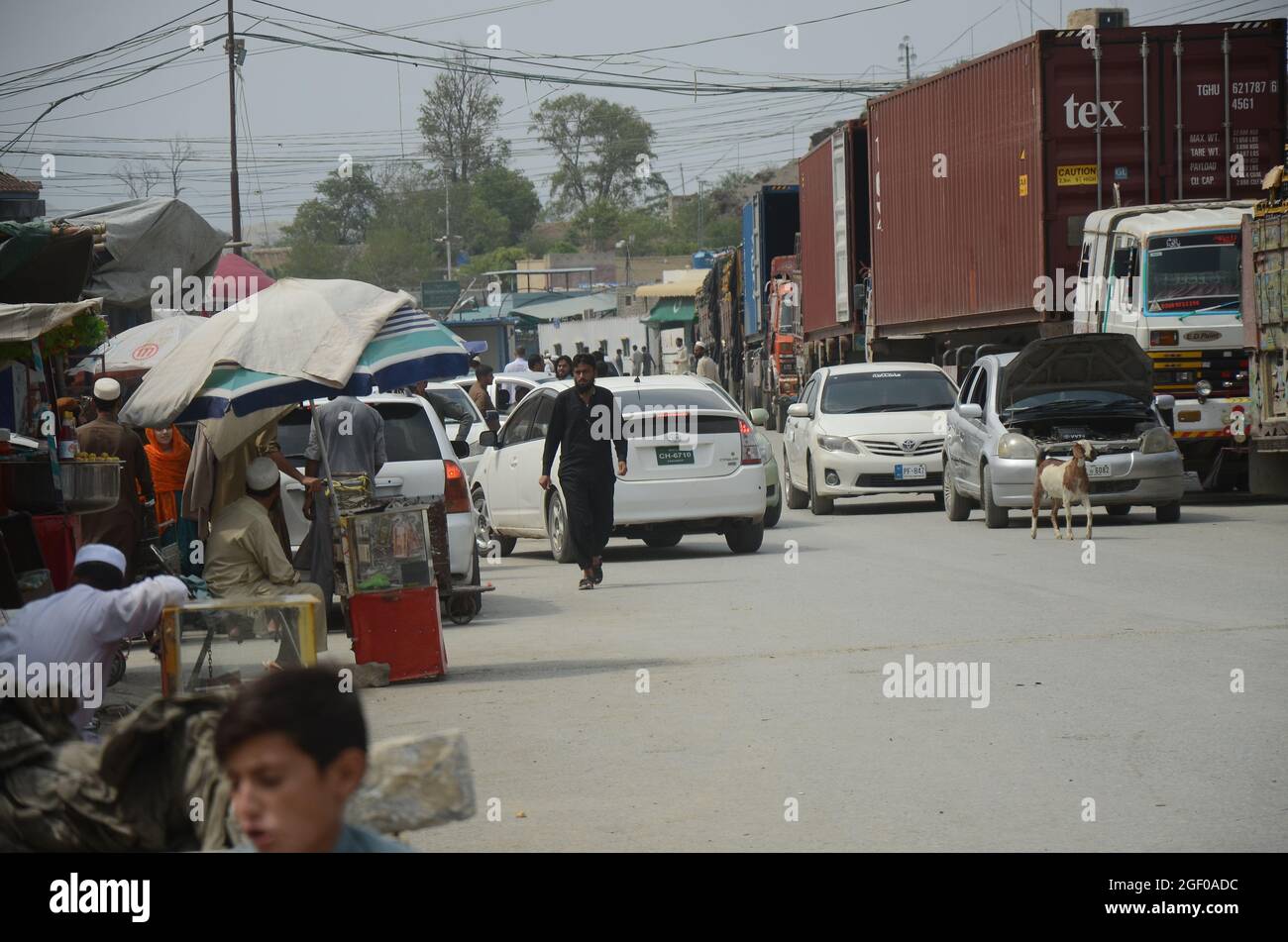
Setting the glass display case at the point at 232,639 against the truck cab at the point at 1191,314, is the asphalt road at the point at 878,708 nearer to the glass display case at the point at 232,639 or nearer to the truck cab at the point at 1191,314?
the glass display case at the point at 232,639

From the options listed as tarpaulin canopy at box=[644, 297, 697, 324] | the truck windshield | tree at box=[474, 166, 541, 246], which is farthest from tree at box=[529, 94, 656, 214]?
the truck windshield

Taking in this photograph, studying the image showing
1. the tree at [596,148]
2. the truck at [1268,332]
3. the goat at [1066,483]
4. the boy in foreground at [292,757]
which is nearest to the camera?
the boy in foreground at [292,757]

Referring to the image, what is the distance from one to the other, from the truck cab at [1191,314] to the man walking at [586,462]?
7.98m

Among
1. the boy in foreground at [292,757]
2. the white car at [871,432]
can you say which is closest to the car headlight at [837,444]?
the white car at [871,432]

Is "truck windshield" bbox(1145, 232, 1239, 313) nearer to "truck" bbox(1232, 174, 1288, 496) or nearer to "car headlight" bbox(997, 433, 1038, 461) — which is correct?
"truck" bbox(1232, 174, 1288, 496)

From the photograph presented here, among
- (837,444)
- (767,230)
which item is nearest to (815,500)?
(837,444)

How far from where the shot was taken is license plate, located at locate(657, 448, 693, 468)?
1706cm

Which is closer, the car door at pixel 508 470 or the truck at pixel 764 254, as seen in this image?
the car door at pixel 508 470

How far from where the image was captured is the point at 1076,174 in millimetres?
23047

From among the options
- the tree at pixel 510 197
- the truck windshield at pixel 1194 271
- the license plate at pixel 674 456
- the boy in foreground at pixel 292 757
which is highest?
the tree at pixel 510 197

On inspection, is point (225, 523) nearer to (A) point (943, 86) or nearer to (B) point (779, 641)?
(B) point (779, 641)

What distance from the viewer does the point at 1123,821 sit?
629 centimetres

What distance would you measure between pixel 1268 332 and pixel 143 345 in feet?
36.1

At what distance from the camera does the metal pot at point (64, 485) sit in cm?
938
